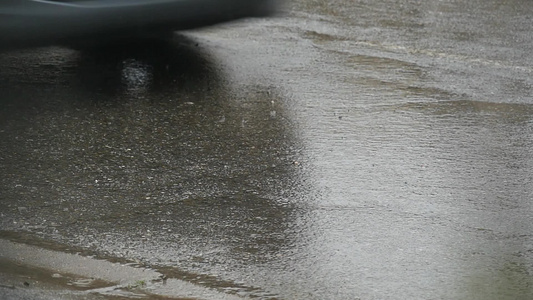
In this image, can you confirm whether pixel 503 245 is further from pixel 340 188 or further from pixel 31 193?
pixel 31 193

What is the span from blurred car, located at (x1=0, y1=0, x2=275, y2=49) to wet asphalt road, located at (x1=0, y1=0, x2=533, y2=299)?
1.22 feet

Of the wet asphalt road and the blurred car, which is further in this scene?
the blurred car

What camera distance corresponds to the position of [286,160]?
202 inches

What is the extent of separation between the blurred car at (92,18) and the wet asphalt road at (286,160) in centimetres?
37

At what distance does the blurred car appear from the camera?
231 inches

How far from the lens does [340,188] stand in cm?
474

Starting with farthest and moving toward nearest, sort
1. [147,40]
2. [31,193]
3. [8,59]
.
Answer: [147,40] < [8,59] < [31,193]

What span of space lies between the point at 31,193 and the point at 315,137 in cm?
184

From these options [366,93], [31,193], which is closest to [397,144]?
[366,93]

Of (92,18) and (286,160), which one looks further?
(92,18)

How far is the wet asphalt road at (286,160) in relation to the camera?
3.94m

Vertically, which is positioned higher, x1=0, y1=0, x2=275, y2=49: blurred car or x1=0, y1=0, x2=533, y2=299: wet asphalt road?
x1=0, y1=0, x2=275, y2=49: blurred car

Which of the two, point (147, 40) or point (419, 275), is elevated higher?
point (147, 40)

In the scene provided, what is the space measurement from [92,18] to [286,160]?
1.82 m
